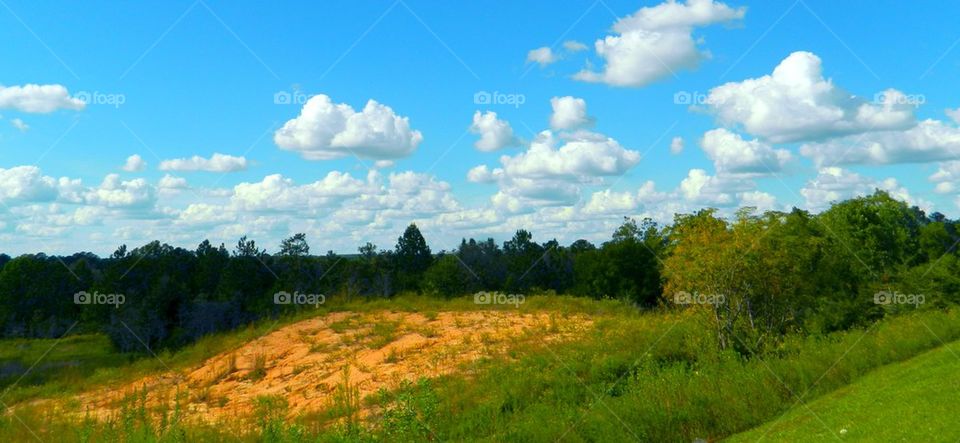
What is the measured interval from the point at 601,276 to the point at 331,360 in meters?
54.2

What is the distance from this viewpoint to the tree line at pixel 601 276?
2238 centimetres

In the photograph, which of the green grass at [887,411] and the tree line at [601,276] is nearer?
the green grass at [887,411]

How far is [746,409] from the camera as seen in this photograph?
1619 cm

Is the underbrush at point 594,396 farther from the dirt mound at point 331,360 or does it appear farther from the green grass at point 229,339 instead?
the green grass at point 229,339

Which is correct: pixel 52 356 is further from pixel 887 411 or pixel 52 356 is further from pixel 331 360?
pixel 887 411

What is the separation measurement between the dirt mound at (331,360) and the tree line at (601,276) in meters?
6.32

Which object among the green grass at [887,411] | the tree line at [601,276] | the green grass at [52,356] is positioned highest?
the tree line at [601,276]

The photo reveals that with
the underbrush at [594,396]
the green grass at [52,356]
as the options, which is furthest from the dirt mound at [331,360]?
the green grass at [52,356]

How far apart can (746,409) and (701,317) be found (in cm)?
664

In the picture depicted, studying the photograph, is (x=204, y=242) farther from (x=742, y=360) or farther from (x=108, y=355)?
(x=742, y=360)

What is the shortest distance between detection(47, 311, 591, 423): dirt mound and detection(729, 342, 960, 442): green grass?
9914 mm

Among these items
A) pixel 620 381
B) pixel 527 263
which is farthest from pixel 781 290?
pixel 527 263

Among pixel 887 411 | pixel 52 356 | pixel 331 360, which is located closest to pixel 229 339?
pixel 331 360

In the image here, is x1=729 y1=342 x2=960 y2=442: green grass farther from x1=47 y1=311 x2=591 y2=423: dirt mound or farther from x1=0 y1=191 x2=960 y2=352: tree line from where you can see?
x1=47 y1=311 x2=591 y2=423: dirt mound
